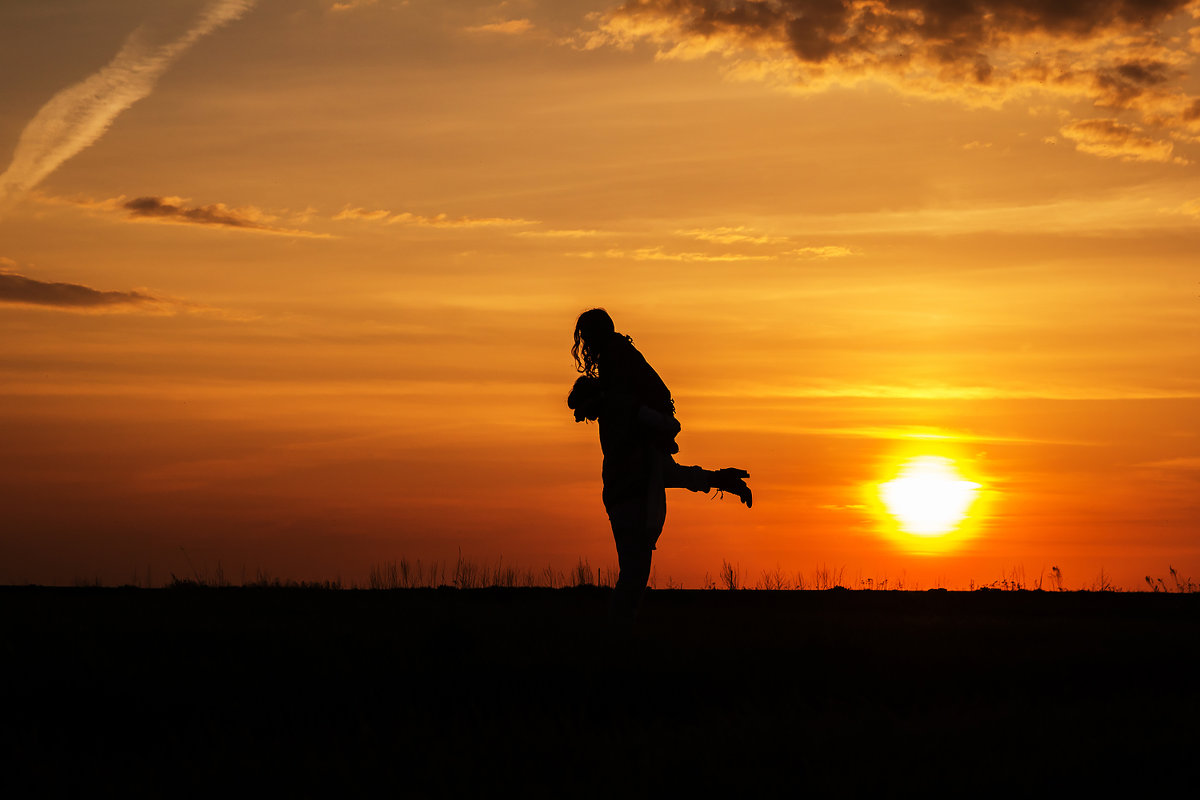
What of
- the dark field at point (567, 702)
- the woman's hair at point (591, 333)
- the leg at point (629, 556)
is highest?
the woman's hair at point (591, 333)

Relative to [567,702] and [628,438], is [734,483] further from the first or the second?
[567,702]

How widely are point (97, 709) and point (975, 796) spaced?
4.77 metres

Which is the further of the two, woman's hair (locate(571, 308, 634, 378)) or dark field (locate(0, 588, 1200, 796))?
woman's hair (locate(571, 308, 634, 378))

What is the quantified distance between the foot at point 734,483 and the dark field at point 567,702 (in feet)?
3.58

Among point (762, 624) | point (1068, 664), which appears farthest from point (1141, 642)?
point (762, 624)

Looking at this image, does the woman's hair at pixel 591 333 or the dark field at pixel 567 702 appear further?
the woman's hair at pixel 591 333

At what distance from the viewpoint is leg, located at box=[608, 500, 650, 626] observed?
884 centimetres

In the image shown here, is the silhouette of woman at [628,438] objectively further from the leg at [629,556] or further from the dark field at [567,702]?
the dark field at [567,702]

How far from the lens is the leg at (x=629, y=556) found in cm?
884

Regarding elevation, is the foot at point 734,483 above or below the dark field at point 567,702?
above

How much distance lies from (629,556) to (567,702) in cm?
188

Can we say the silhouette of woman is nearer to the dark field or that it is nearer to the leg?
the leg

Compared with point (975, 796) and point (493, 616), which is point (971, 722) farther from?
point (493, 616)

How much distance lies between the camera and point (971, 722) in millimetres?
6449
